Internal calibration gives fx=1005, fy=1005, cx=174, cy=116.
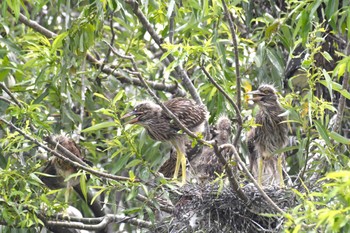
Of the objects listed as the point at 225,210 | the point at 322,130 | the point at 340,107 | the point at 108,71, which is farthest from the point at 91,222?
the point at 322,130

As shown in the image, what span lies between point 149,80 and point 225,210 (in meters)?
2.03

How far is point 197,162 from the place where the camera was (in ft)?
25.7

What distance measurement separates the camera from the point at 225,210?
269 inches

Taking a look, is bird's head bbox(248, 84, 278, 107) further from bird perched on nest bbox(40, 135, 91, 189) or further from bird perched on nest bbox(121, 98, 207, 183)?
bird perched on nest bbox(40, 135, 91, 189)

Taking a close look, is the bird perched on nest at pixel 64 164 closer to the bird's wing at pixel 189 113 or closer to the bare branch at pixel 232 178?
the bird's wing at pixel 189 113

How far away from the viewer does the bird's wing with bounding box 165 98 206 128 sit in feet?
24.0

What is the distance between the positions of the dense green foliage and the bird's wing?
24 cm

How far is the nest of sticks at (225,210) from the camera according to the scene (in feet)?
22.1

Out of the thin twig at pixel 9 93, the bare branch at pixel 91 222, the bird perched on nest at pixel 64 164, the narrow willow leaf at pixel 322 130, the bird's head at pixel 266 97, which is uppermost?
the narrow willow leaf at pixel 322 130

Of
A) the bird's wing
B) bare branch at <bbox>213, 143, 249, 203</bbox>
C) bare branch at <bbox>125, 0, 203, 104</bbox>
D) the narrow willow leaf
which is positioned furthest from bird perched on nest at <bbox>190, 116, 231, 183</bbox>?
the narrow willow leaf

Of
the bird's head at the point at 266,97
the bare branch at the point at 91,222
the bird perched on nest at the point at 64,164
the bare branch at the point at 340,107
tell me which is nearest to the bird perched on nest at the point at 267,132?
the bird's head at the point at 266,97

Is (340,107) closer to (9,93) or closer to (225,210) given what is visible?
(225,210)

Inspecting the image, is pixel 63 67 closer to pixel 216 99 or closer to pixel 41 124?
pixel 41 124

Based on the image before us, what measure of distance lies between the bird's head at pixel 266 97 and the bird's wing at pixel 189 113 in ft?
1.34
